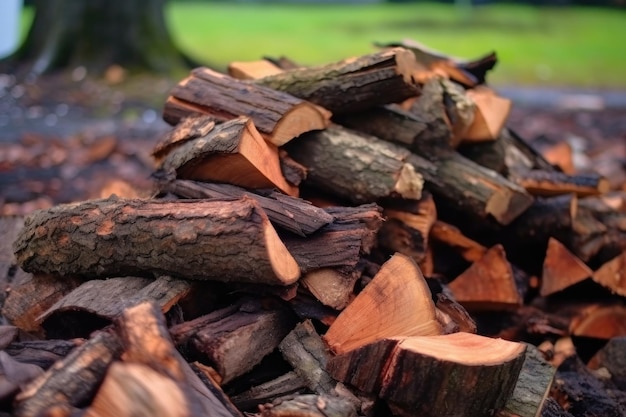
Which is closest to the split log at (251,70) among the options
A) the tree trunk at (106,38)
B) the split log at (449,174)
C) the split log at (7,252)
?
the split log at (449,174)

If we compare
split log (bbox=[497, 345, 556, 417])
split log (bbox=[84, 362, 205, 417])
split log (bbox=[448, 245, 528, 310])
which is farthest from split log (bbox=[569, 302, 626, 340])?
split log (bbox=[84, 362, 205, 417])

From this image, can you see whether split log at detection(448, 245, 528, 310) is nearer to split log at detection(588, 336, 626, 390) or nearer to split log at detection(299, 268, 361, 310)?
split log at detection(588, 336, 626, 390)

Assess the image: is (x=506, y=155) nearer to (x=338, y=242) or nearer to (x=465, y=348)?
(x=338, y=242)

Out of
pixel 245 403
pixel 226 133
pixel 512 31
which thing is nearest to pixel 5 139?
pixel 226 133

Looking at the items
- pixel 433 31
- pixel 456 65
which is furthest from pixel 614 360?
pixel 433 31

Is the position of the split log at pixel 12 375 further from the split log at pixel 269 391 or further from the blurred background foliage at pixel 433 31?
the blurred background foliage at pixel 433 31

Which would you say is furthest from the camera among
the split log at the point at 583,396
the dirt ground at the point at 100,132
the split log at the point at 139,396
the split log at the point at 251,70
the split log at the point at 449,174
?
the dirt ground at the point at 100,132

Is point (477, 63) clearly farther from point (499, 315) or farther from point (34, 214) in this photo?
point (34, 214)
